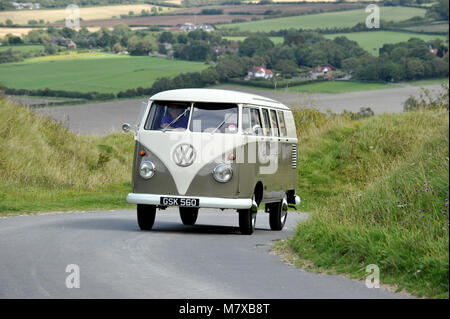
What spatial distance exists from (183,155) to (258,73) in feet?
188

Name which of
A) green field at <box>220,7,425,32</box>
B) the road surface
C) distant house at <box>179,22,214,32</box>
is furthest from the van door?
green field at <box>220,7,425,32</box>

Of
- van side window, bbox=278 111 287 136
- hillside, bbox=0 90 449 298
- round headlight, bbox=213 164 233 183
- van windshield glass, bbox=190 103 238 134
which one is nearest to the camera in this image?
hillside, bbox=0 90 449 298

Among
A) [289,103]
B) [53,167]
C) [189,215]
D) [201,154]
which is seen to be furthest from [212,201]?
[289,103]

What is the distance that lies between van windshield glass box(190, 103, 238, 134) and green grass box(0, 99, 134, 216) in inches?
295

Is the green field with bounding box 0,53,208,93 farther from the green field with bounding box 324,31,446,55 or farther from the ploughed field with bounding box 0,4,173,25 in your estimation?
the green field with bounding box 324,31,446,55

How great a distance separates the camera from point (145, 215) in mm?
17047

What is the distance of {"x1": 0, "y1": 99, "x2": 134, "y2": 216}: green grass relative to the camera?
1023 inches

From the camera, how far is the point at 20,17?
85.6m

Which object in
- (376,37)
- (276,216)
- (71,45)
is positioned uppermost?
(276,216)

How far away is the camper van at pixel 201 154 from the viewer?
52.7ft

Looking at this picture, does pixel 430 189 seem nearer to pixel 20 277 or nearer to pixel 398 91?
pixel 20 277

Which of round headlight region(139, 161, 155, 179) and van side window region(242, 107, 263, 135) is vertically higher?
van side window region(242, 107, 263, 135)

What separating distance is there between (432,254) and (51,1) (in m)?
90.0

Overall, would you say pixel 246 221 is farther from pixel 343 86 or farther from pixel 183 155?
pixel 343 86
